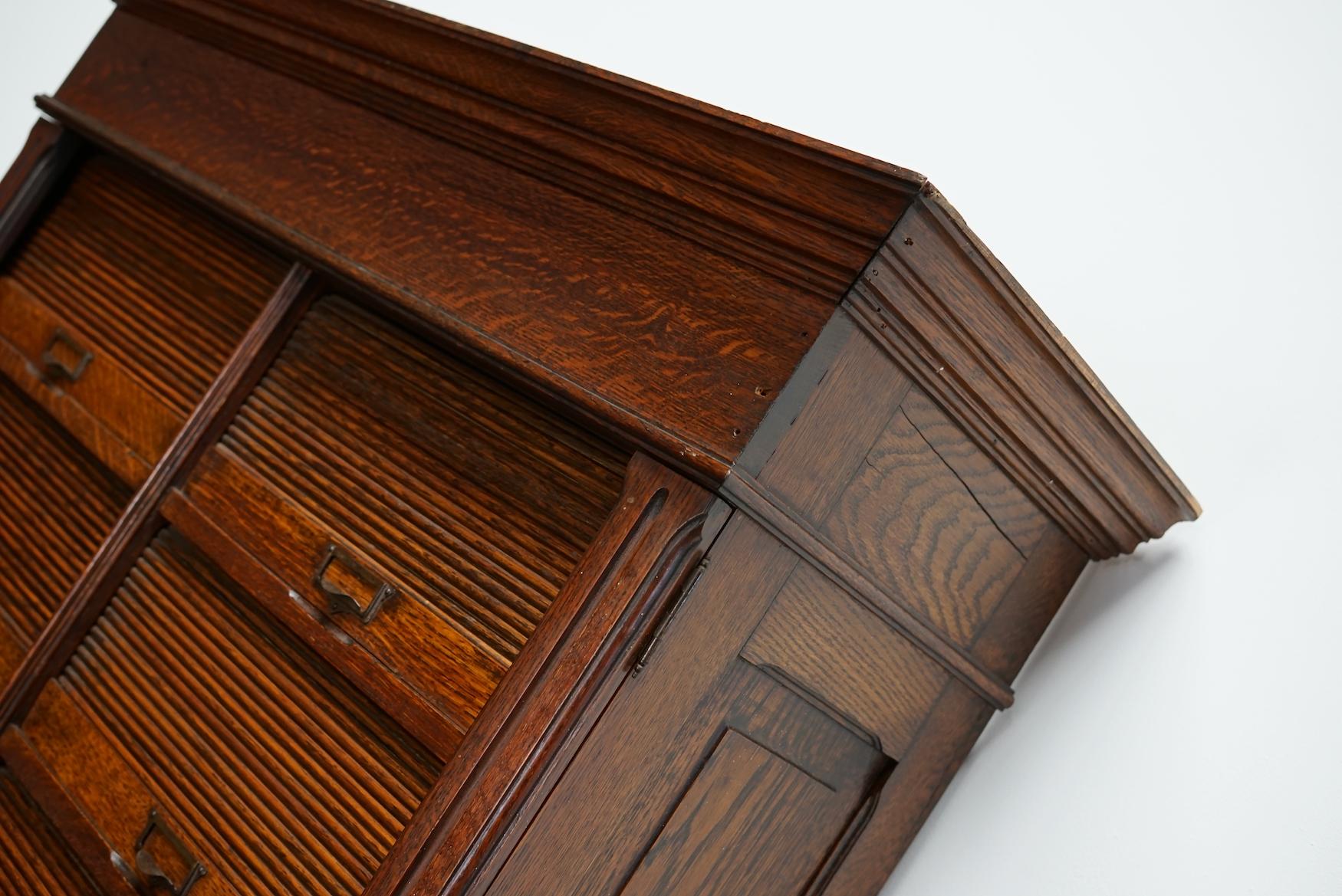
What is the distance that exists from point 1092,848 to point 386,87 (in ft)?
4.21

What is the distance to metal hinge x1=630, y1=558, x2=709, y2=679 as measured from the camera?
3.62 ft

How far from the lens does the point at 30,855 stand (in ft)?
5.22

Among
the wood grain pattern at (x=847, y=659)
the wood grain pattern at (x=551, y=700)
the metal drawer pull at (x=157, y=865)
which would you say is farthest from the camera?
the metal drawer pull at (x=157, y=865)

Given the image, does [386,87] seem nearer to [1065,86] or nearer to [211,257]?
[211,257]

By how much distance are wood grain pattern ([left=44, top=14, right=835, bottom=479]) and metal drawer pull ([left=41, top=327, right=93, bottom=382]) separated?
29cm

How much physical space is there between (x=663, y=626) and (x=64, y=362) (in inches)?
47.0

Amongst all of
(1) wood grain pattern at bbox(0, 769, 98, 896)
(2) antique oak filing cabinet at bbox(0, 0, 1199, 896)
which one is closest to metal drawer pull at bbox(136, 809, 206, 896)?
(2) antique oak filing cabinet at bbox(0, 0, 1199, 896)

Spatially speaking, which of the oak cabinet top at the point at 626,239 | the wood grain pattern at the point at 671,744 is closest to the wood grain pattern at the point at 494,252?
the oak cabinet top at the point at 626,239

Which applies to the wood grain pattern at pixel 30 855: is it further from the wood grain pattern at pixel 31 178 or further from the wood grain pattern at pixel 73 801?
the wood grain pattern at pixel 31 178

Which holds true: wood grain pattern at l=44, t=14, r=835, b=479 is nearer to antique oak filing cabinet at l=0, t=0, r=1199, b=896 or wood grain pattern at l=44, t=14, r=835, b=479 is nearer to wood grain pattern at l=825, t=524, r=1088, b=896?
antique oak filing cabinet at l=0, t=0, r=1199, b=896

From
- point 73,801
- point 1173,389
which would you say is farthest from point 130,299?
point 1173,389

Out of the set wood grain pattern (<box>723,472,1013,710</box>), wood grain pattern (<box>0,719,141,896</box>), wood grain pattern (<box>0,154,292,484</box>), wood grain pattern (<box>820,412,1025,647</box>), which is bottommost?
wood grain pattern (<box>0,719,141,896</box>)

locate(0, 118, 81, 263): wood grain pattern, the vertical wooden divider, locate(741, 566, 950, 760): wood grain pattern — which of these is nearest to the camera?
locate(741, 566, 950, 760): wood grain pattern

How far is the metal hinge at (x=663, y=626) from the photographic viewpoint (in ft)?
3.62
